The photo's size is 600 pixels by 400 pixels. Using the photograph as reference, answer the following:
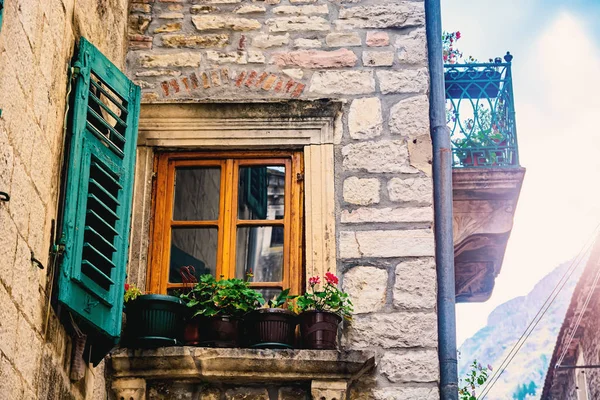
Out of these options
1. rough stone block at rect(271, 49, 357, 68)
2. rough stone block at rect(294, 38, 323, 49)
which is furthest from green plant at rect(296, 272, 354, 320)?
rough stone block at rect(294, 38, 323, 49)

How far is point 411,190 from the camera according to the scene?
6.02 m

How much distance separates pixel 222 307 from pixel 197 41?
1.77 meters

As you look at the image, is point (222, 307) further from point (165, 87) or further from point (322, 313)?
point (165, 87)

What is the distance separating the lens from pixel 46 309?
179 inches

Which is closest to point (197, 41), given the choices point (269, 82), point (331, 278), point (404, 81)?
point (269, 82)

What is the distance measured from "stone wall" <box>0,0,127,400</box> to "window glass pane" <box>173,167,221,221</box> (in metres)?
1.40

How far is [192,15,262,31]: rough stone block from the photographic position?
21.3ft

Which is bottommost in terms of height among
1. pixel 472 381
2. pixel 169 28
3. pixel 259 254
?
pixel 472 381

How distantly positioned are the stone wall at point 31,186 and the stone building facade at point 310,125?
0.02 m

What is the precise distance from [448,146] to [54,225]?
2434 mm

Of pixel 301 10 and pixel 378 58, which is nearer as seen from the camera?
pixel 378 58

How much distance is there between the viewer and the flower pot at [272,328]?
18.0 feet

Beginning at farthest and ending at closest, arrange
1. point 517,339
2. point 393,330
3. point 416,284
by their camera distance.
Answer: point 517,339 < point 416,284 < point 393,330

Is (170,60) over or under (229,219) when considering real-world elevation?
over
